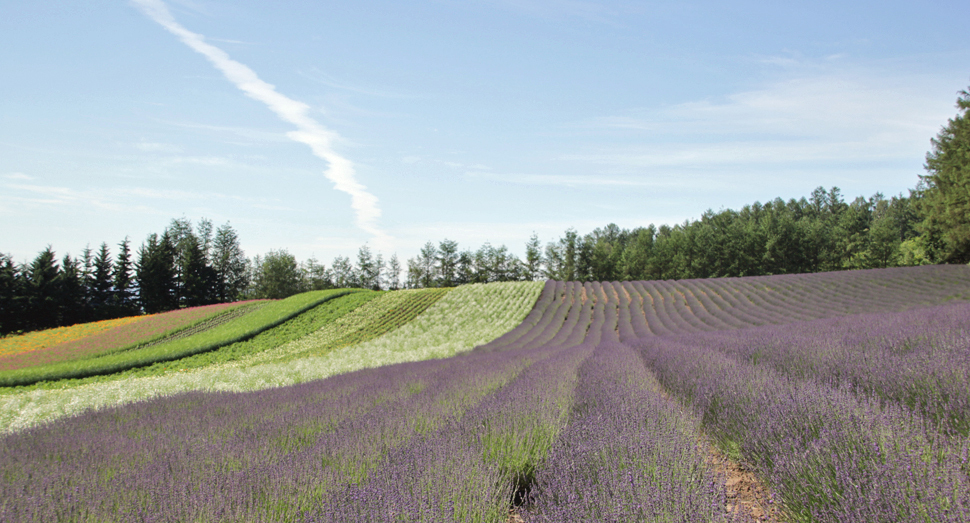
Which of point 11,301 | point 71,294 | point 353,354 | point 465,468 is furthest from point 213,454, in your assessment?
point 71,294

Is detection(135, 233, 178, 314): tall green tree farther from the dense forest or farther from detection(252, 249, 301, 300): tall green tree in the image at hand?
detection(252, 249, 301, 300): tall green tree

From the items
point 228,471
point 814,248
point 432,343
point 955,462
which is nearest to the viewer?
point 955,462

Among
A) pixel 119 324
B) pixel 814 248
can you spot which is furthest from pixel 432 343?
pixel 814 248

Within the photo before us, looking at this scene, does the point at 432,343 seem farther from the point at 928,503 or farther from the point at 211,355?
the point at 928,503

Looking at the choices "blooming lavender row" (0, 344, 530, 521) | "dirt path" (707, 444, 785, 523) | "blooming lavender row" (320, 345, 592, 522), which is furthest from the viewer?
"dirt path" (707, 444, 785, 523)

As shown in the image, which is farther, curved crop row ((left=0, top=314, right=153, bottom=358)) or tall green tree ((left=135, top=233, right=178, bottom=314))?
tall green tree ((left=135, top=233, right=178, bottom=314))

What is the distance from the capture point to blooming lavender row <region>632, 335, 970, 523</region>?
5.98ft

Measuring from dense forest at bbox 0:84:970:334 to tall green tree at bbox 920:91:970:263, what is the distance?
84 mm

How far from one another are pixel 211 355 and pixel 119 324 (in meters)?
14.2

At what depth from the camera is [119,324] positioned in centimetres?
2803

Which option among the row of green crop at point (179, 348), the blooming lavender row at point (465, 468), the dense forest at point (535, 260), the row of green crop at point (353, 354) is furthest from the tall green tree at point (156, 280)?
the blooming lavender row at point (465, 468)

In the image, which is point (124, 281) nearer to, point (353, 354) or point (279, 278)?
point (279, 278)

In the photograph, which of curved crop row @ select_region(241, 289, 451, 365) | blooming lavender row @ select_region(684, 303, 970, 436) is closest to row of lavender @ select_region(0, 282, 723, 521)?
blooming lavender row @ select_region(684, 303, 970, 436)

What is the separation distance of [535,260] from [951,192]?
39.4 metres
